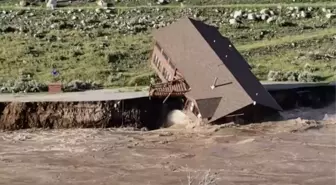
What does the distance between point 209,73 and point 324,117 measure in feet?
13.8

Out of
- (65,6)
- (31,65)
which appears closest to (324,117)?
(31,65)

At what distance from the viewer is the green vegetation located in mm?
32750

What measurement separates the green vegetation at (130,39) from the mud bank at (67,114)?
3974 mm

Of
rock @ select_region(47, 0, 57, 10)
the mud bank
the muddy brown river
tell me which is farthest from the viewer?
rock @ select_region(47, 0, 57, 10)

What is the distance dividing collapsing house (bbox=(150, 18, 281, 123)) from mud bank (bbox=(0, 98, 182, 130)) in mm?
1160

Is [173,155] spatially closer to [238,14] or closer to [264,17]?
[264,17]

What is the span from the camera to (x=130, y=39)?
38.8 metres

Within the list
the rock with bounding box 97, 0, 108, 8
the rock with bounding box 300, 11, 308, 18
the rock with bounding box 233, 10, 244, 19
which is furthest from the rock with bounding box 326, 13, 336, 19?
the rock with bounding box 97, 0, 108, 8

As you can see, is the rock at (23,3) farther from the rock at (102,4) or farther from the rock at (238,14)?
the rock at (238,14)

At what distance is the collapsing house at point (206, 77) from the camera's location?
2475 centimetres

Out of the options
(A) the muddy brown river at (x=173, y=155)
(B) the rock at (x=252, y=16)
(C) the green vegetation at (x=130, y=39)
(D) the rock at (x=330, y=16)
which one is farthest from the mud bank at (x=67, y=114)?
(D) the rock at (x=330, y=16)

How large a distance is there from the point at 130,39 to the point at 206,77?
540 inches

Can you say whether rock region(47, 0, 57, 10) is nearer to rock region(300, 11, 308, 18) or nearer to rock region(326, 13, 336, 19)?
rock region(300, 11, 308, 18)

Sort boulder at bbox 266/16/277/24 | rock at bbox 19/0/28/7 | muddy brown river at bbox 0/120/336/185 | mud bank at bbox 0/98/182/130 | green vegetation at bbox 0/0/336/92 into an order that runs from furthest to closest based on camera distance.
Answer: rock at bbox 19/0/28/7, boulder at bbox 266/16/277/24, green vegetation at bbox 0/0/336/92, mud bank at bbox 0/98/182/130, muddy brown river at bbox 0/120/336/185
